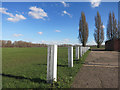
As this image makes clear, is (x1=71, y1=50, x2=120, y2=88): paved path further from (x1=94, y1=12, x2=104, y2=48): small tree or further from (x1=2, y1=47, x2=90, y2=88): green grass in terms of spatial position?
(x1=94, y1=12, x2=104, y2=48): small tree

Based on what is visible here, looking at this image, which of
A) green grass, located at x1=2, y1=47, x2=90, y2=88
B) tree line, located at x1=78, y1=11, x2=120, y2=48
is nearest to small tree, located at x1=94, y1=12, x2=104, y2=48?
tree line, located at x1=78, y1=11, x2=120, y2=48

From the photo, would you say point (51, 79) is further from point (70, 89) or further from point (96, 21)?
point (96, 21)

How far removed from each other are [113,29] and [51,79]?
42.2 m

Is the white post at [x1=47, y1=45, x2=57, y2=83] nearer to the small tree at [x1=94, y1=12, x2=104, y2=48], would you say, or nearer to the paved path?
the paved path

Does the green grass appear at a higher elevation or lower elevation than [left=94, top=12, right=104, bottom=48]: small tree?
lower

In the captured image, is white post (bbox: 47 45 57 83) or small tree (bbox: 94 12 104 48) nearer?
white post (bbox: 47 45 57 83)

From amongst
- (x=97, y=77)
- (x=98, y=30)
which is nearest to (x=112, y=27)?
(x=98, y=30)

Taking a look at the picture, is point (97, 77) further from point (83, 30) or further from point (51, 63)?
point (83, 30)

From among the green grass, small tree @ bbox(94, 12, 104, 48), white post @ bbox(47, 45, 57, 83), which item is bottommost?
the green grass

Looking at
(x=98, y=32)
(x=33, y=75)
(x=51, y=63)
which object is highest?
(x=98, y=32)

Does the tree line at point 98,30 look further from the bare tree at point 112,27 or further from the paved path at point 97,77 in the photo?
the paved path at point 97,77

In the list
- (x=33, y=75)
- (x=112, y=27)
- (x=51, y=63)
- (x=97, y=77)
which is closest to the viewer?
(x=51, y=63)

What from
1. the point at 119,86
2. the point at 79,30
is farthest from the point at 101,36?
the point at 119,86

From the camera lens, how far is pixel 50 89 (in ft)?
8.17
